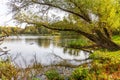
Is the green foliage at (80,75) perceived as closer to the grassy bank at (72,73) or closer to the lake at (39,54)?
the grassy bank at (72,73)

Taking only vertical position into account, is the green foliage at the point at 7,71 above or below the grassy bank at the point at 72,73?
above

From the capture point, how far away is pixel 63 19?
28.8 metres

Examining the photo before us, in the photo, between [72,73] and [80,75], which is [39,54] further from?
[80,75]

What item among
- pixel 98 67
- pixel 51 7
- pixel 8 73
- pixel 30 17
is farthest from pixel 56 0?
pixel 8 73

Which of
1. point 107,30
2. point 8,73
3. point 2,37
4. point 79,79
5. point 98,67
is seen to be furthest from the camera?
point 107,30

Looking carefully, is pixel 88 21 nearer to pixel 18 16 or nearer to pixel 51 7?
pixel 51 7

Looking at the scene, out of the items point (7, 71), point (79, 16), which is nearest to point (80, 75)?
point (7, 71)

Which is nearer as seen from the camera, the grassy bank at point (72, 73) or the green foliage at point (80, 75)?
the grassy bank at point (72, 73)

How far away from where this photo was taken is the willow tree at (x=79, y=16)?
27.2 m

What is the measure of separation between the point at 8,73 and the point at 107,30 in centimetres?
2398

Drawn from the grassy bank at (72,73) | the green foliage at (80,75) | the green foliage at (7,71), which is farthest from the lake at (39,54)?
the green foliage at (80,75)

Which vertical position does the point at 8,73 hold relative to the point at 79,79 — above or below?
above

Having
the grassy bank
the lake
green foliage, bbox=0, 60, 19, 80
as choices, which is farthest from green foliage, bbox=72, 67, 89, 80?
green foliage, bbox=0, 60, 19, 80

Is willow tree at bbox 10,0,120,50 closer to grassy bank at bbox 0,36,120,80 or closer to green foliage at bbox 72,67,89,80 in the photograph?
grassy bank at bbox 0,36,120,80
